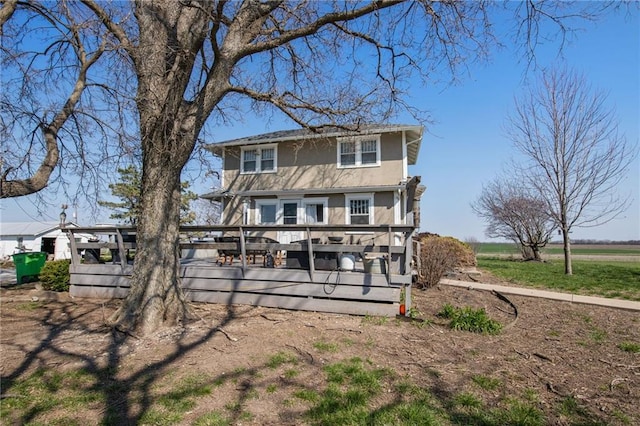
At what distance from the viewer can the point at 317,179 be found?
14.4 metres

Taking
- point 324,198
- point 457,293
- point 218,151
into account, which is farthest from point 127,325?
point 218,151

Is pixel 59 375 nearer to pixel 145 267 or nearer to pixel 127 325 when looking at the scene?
pixel 127 325

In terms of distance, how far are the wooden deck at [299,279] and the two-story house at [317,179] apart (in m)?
6.49

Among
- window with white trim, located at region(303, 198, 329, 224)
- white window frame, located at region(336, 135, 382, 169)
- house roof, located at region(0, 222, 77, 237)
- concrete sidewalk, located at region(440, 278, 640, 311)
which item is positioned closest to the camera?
concrete sidewalk, located at region(440, 278, 640, 311)

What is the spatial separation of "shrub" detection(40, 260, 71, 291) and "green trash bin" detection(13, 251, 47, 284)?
137 inches

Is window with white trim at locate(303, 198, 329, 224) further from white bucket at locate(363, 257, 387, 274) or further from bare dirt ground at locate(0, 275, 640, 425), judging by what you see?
bare dirt ground at locate(0, 275, 640, 425)

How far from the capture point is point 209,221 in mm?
37406

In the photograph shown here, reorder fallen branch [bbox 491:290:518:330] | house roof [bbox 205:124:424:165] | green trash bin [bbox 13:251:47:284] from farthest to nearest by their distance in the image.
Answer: house roof [bbox 205:124:424:165] < green trash bin [bbox 13:251:47:284] < fallen branch [bbox 491:290:518:330]

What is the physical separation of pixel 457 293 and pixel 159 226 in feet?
22.4

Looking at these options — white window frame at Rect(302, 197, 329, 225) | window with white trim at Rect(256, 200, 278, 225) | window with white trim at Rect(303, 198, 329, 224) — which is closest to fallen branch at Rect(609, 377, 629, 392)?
white window frame at Rect(302, 197, 329, 225)

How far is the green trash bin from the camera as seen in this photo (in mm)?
10930

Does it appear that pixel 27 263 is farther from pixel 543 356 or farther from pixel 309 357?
pixel 543 356

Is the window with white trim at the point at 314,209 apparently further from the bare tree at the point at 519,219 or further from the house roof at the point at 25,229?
the house roof at the point at 25,229

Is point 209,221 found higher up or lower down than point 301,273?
higher up
